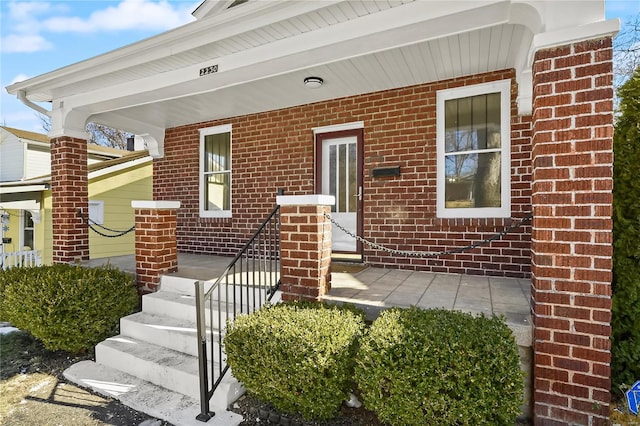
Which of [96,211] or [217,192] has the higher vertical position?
[217,192]

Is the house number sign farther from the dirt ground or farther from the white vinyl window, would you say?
the dirt ground

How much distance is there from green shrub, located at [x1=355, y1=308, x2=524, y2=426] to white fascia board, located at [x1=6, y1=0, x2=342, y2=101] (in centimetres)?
276

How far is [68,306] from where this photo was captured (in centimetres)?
360

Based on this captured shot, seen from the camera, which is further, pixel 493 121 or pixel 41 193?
pixel 41 193

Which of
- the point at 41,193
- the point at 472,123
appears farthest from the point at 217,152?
the point at 41,193

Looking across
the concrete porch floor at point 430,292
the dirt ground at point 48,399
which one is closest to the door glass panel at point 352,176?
the concrete porch floor at point 430,292

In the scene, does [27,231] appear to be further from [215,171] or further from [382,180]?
[382,180]

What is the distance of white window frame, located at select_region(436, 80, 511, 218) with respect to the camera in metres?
4.11

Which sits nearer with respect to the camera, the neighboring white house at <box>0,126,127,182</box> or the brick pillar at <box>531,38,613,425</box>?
the brick pillar at <box>531,38,613,425</box>

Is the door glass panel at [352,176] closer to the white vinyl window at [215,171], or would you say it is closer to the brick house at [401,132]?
the brick house at [401,132]

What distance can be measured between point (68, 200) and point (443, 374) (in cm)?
564

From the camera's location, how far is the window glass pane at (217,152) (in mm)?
6345

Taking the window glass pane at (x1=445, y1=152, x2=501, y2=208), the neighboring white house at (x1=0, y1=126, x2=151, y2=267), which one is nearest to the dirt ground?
the window glass pane at (x1=445, y1=152, x2=501, y2=208)

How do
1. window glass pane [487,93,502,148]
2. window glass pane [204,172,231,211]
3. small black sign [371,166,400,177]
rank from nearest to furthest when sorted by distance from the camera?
window glass pane [487,93,502,148] → small black sign [371,166,400,177] → window glass pane [204,172,231,211]
